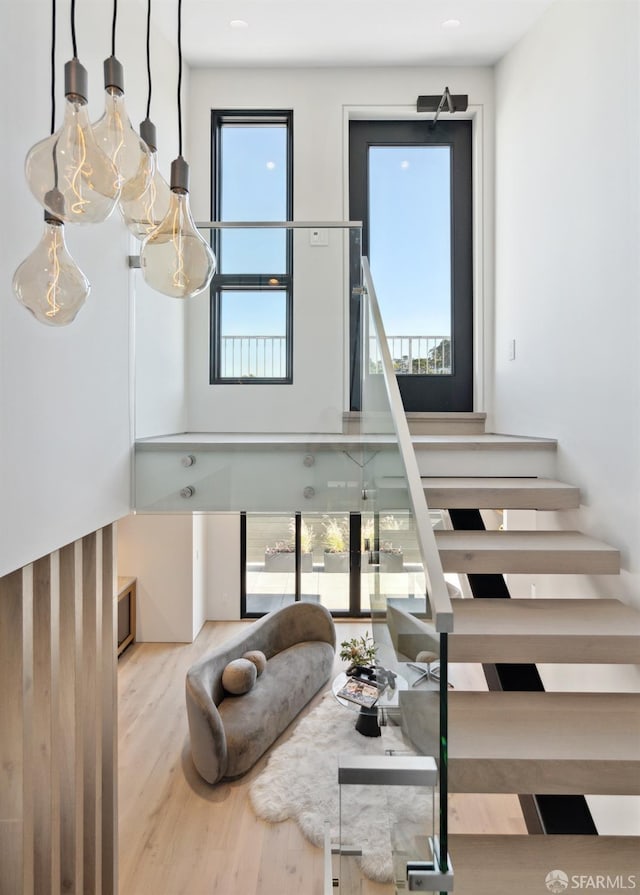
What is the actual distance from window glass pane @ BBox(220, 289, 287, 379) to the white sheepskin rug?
1839 mm

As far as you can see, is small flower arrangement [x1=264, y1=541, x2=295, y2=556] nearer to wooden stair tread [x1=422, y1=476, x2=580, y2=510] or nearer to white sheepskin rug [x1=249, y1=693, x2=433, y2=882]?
white sheepskin rug [x1=249, y1=693, x2=433, y2=882]

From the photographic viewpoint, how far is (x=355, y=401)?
2.83 m

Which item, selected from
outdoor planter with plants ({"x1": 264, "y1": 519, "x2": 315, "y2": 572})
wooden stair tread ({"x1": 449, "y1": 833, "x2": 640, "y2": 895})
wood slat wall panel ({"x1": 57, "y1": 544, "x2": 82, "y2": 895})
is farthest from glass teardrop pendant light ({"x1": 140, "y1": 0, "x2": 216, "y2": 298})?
outdoor planter with plants ({"x1": 264, "y1": 519, "x2": 315, "y2": 572})

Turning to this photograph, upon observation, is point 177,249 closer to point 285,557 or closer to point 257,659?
point 257,659

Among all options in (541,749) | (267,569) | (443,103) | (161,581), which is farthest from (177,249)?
(267,569)

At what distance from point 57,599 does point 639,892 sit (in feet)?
6.75

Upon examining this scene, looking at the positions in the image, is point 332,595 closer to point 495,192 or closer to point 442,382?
point 442,382

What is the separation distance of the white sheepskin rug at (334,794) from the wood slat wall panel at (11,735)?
3.58ft

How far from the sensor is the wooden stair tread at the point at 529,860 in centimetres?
138

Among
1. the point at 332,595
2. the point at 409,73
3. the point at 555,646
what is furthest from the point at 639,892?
the point at 332,595

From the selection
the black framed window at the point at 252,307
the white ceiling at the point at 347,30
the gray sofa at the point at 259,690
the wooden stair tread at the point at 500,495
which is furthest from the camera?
the gray sofa at the point at 259,690

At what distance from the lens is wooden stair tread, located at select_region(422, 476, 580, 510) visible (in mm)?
2379

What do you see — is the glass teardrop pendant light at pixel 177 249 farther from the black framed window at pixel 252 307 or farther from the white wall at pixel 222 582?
the white wall at pixel 222 582

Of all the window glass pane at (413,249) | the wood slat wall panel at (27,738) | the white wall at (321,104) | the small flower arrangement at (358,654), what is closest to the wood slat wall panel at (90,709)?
the wood slat wall panel at (27,738)
